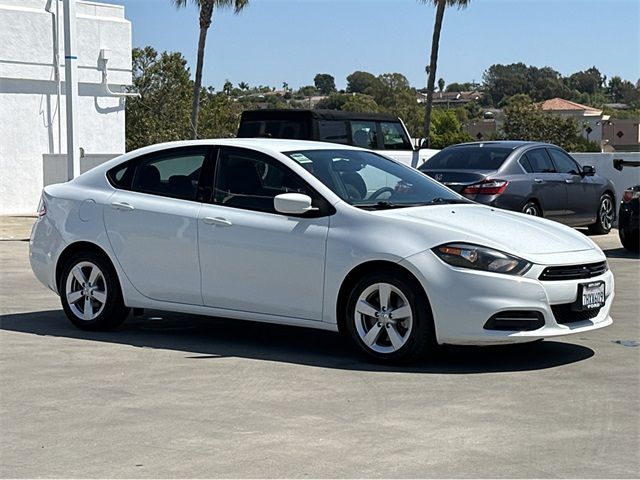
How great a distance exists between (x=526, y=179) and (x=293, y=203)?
31.3ft

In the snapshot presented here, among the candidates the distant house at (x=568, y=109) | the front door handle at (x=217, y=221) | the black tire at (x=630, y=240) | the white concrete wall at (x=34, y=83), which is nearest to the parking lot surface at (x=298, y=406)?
the front door handle at (x=217, y=221)

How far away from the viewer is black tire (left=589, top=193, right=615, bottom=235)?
19.5m

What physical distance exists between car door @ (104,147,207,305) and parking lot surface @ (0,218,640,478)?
0.50m

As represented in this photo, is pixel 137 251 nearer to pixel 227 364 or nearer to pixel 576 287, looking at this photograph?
pixel 227 364

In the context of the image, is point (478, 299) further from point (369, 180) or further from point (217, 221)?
point (217, 221)

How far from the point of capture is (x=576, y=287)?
8.11 m

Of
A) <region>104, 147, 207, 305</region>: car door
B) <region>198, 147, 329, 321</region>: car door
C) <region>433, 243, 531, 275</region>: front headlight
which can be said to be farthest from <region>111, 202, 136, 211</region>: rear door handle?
<region>433, 243, 531, 275</region>: front headlight

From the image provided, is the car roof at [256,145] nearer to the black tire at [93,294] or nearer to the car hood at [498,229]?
the black tire at [93,294]

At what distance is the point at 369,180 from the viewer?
898 cm

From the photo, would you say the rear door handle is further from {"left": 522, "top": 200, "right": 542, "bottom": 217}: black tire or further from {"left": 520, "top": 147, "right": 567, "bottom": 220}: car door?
{"left": 520, "top": 147, "right": 567, "bottom": 220}: car door

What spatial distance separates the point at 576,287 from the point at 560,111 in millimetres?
137779

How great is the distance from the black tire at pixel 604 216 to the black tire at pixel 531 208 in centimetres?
215

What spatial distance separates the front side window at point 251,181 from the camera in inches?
348

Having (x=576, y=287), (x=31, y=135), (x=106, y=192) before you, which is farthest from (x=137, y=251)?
(x=31, y=135)
